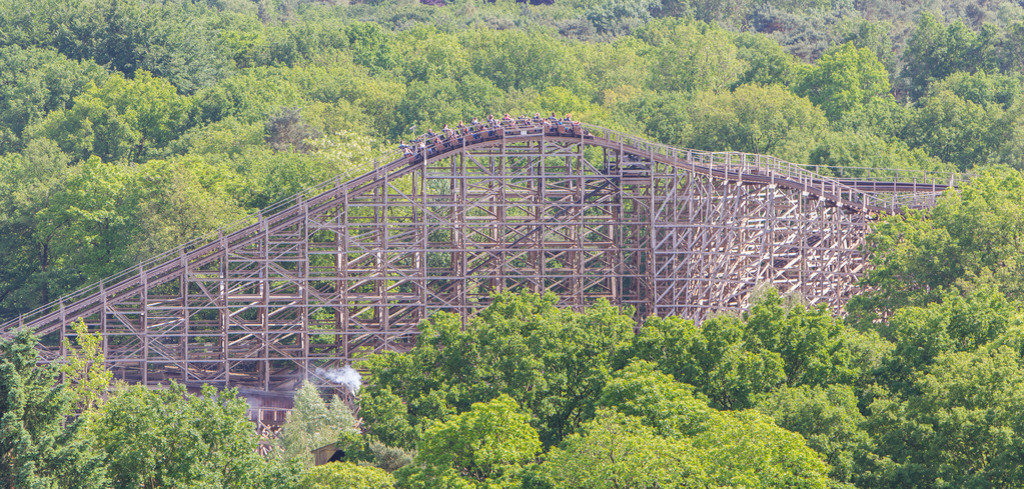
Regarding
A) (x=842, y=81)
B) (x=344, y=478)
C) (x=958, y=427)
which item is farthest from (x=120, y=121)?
(x=958, y=427)

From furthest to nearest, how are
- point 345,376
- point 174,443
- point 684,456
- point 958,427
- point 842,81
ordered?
point 842,81
point 345,376
point 958,427
point 174,443
point 684,456

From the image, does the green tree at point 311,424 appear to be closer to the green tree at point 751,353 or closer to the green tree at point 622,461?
the green tree at point 751,353

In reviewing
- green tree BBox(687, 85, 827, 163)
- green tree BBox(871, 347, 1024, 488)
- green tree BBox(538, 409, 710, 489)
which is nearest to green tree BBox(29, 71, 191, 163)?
green tree BBox(687, 85, 827, 163)

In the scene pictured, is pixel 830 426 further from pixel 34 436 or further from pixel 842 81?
pixel 842 81

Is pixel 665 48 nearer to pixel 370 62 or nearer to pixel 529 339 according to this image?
pixel 370 62

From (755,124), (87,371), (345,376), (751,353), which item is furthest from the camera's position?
(755,124)

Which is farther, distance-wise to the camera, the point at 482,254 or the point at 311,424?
the point at 482,254

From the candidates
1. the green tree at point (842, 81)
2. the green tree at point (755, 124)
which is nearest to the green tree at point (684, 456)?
the green tree at point (755, 124)

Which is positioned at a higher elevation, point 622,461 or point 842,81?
point 622,461
